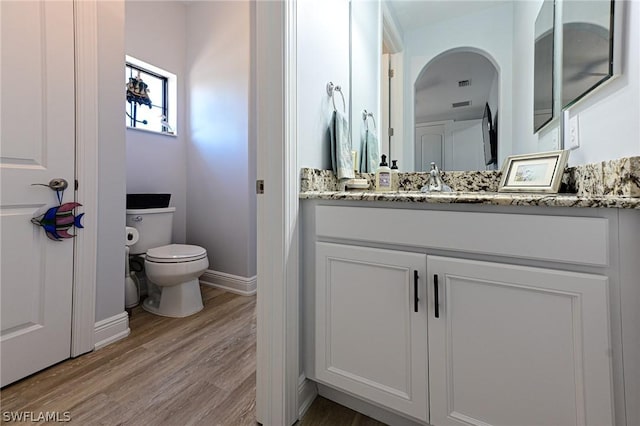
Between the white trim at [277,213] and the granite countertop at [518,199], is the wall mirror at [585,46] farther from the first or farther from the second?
the white trim at [277,213]

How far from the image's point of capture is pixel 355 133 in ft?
5.64

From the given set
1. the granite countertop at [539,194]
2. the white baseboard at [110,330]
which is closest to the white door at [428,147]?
the granite countertop at [539,194]

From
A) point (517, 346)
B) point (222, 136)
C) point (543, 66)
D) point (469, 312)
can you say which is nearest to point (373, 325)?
point (469, 312)

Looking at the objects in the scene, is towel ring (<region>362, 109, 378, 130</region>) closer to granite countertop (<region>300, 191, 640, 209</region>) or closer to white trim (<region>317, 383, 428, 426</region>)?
granite countertop (<region>300, 191, 640, 209</region>)

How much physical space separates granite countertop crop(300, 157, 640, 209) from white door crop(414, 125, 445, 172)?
4.3 inches

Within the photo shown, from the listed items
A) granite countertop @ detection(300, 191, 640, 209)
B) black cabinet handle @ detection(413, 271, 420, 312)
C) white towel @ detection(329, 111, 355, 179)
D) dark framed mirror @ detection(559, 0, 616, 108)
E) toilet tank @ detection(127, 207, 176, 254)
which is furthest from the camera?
toilet tank @ detection(127, 207, 176, 254)

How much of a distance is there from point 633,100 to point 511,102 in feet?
2.59

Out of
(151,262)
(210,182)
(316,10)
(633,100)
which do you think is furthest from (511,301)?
(210,182)

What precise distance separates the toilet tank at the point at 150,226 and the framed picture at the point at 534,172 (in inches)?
93.0

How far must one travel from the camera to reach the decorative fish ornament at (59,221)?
1365 millimetres

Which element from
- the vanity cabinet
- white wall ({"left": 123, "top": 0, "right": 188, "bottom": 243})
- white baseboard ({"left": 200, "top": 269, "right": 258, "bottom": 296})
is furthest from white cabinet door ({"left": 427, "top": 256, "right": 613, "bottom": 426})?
white wall ({"left": 123, "top": 0, "right": 188, "bottom": 243})

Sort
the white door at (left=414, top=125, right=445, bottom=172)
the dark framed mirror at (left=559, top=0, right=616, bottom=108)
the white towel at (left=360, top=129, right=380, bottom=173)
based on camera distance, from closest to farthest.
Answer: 1. the dark framed mirror at (left=559, top=0, right=616, bottom=108)
2. the white door at (left=414, top=125, right=445, bottom=172)
3. the white towel at (left=360, top=129, right=380, bottom=173)

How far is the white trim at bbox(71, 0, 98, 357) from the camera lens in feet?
4.87

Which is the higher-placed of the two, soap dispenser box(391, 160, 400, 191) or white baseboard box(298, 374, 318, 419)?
soap dispenser box(391, 160, 400, 191)
